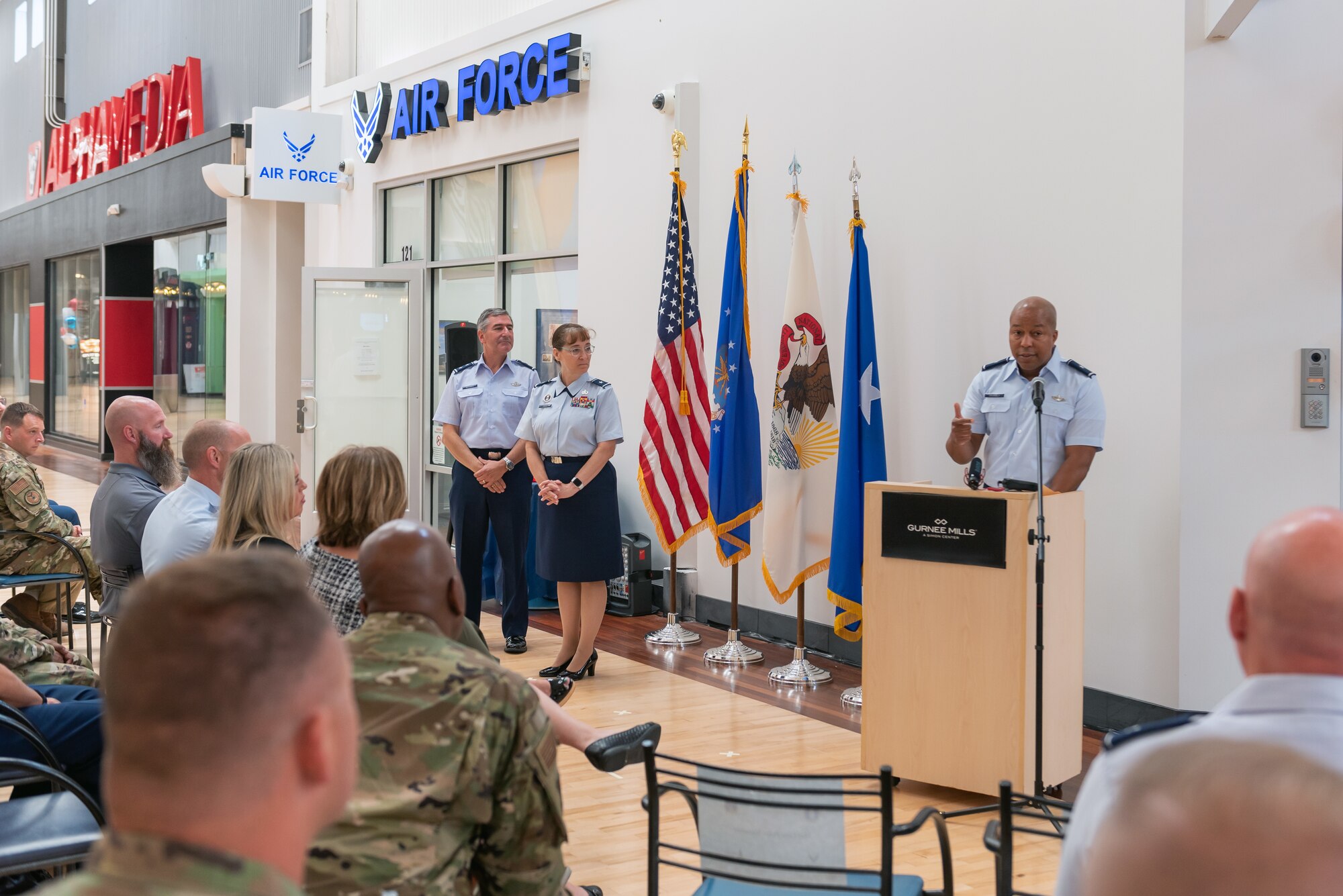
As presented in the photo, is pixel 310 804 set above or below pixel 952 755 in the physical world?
above

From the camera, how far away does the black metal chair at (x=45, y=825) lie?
2.56 m

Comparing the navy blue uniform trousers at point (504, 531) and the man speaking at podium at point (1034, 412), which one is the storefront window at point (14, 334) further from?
the man speaking at podium at point (1034, 412)

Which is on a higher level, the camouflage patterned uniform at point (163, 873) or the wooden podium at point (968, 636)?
the camouflage patterned uniform at point (163, 873)

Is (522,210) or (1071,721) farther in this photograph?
(522,210)

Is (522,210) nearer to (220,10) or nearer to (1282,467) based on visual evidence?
(1282,467)

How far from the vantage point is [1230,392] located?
4.91 meters

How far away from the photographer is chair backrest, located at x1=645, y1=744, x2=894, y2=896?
2322 millimetres

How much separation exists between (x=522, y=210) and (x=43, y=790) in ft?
20.7

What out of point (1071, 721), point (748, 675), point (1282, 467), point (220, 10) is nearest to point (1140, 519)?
point (1282, 467)

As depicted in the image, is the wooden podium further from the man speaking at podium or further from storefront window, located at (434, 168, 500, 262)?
storefront window, located at (434, 168, 500, 262)

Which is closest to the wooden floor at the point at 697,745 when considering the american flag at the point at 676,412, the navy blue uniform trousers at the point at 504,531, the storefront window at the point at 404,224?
the navy blue uniform trousers at the point at 504,531

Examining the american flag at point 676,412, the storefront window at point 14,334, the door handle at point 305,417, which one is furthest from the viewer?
the storefront window at point 14,334

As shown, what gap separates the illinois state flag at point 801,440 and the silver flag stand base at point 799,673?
0.31m

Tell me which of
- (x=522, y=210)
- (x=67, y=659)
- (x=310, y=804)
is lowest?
(x=67, y=659)
